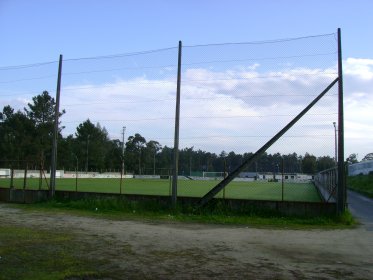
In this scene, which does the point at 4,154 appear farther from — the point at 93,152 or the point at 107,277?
the point at 107,277

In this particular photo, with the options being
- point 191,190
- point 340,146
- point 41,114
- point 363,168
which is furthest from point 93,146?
point 340,146

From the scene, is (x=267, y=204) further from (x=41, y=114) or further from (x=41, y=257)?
(x=41, y=114)

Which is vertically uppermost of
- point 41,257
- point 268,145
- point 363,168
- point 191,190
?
point 363,168

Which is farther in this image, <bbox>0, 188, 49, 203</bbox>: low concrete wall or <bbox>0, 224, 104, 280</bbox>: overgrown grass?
<bbox>0, 188, 49, 203</bbox>: low concrete wall

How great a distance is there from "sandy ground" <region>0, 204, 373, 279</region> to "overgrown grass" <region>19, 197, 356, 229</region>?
1.03m

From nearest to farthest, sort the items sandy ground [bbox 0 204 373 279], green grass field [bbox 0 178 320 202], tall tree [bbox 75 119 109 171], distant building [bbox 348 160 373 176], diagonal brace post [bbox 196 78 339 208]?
sandy ground [bbox 0 204 373 279], diagonal brace post [bbox 196 78 339 208], green grass field [bbox 0 178 320 202], distant building [bbox 348 160 373 176], tall tree [bbox 75 119 109 171]

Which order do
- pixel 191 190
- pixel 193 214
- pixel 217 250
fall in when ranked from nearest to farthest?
pixel 217 250 → pixel 193 214 → pixel 191 190

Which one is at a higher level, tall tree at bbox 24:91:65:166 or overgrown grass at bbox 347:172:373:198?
tall tree at bbox 24:91:65:166

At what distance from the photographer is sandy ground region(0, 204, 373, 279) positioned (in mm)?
7230

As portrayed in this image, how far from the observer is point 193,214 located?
15461 millimetres

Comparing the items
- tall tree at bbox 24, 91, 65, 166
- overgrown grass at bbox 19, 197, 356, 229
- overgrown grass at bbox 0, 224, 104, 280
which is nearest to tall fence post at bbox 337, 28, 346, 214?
→ overgrown grass at bbox 19, 197, 356, 229

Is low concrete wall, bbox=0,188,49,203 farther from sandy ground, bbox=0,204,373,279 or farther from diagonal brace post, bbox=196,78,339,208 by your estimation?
diagonal brace post, bbox=196,78,339,208

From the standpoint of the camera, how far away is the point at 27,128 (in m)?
86.4

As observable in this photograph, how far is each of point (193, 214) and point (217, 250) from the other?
6.29 metres
